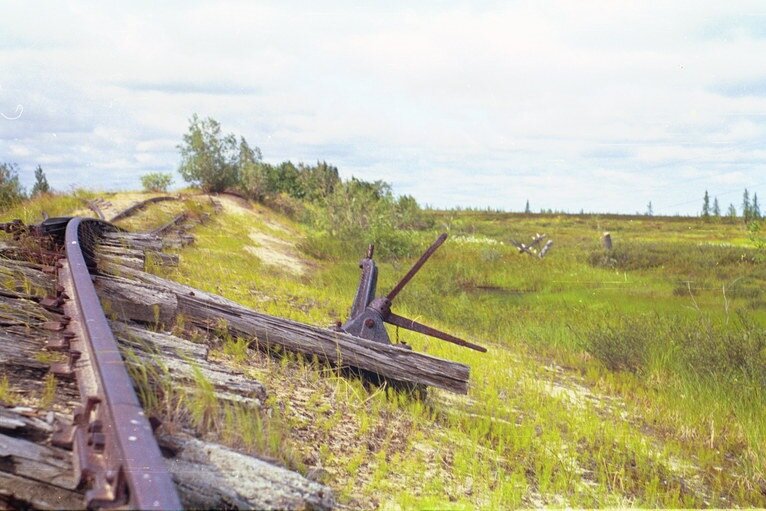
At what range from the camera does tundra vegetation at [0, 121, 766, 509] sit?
369 cm

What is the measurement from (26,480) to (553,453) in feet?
10.9

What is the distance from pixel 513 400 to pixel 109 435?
446cm

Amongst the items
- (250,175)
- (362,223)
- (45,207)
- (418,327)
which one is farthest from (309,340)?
(250,175)

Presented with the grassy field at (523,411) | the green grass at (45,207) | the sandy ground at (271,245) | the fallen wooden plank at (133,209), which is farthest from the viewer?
the sandy ground at (271,245)

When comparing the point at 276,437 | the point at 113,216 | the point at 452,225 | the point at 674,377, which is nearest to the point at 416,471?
the point at 276,437

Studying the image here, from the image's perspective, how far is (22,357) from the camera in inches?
137

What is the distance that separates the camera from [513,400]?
6195 millimetres

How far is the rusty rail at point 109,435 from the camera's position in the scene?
189 centimetres

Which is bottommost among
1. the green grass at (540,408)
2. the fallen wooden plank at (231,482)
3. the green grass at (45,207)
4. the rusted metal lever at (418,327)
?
the green grass at (540,408)

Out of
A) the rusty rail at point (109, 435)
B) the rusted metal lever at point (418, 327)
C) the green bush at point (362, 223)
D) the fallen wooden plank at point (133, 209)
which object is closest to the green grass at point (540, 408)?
the rusted metal lever at point (418, 327)

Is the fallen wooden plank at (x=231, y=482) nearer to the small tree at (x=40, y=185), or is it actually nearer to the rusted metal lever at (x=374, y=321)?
the rusted metal lever at (x=374, y=321)

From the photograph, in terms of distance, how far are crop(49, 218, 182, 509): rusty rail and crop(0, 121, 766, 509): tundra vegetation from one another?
29cm

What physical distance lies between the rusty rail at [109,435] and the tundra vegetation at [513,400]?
288mm

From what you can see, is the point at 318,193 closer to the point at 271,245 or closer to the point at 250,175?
the point at 250,175
